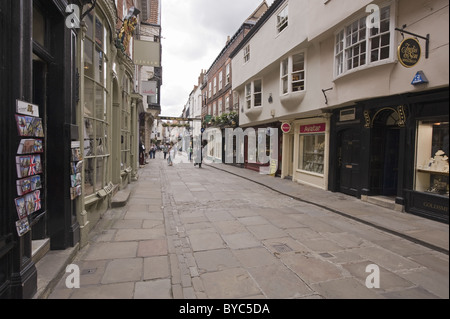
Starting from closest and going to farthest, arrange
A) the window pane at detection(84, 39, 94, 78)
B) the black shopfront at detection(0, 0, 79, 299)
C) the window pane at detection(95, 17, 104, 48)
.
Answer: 1. the black shopfront at detection(0, 0, 79, 299)
2. the window pane at detection(84, 39, 94, 78)
3. the window pane at detection(95, 17, 104, 48)

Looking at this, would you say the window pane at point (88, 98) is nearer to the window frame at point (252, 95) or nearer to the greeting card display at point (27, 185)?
the greeting card display at point (27, 185)

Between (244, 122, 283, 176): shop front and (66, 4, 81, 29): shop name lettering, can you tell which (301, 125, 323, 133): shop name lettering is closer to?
(244, 122, 283, 176): shop front

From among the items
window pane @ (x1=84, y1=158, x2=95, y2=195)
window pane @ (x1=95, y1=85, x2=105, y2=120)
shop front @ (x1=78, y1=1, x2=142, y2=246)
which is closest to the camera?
shop front @ (x1=78, y1=1, x2=142, y2=246)

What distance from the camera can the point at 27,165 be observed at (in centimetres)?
265

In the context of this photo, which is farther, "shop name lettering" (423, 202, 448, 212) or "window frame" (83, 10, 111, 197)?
"window frame" (83, 10, 111, 197)

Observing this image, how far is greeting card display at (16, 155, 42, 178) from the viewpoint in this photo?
2.53 m

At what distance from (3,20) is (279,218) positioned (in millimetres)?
5771

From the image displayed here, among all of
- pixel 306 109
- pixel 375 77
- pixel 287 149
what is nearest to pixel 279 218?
pixel 375 77

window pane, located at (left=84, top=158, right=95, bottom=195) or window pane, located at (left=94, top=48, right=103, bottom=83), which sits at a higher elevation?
window pane, located at (left=94, top=48, right=103, bottom=83)

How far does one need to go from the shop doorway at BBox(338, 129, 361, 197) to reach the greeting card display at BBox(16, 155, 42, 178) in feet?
25.2

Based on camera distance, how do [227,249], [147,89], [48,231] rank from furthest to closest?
[147,89] < [227,249] < [48,231]

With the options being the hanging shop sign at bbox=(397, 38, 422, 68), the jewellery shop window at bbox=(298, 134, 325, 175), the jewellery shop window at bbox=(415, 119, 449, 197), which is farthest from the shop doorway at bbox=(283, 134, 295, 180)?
the hanging shop sign at bbox=(397, 38, 422, 68)
